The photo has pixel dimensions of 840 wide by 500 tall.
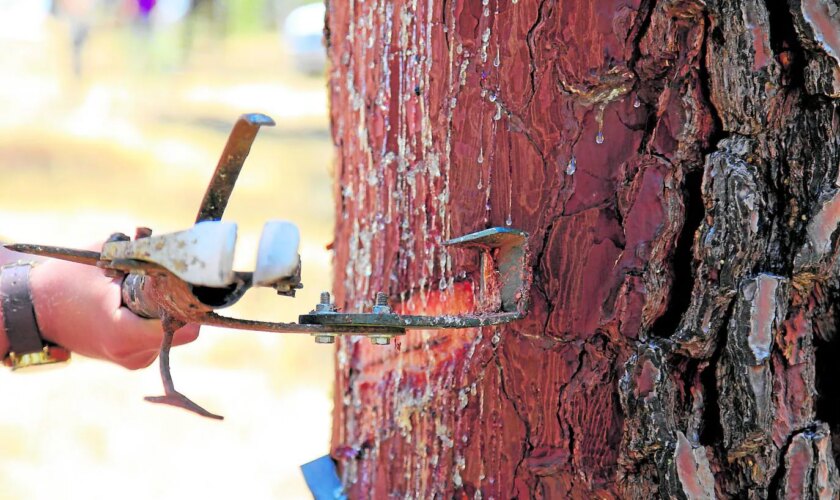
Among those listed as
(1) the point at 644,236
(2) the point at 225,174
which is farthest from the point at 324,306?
(1) the point at 644,236

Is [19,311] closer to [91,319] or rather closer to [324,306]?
[91,319]

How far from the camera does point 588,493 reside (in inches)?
31.6

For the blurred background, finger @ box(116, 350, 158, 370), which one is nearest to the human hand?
finger @ box(116, 350, 158, 370)

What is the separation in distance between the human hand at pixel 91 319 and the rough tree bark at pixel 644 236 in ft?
1.11

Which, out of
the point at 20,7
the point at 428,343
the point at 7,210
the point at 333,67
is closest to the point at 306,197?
the point at 7,210

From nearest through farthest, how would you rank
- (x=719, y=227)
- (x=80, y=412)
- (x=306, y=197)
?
(x=719, y=227)
(x=80, y=412)
(x=306, y=197)

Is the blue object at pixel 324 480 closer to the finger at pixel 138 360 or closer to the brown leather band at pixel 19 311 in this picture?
the finger at pixel 138 360

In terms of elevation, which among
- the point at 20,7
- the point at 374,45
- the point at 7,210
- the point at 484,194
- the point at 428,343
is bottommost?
the point at 428,343

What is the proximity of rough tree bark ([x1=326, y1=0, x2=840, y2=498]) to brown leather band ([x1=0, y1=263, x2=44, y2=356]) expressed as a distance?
1.80 ft

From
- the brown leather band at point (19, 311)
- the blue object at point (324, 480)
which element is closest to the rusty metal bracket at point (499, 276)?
the blue object at point (324, 480)

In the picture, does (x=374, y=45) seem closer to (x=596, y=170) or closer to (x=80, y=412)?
(x=596, y=170)

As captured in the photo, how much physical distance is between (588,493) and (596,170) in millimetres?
299

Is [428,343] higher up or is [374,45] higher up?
[374,45]

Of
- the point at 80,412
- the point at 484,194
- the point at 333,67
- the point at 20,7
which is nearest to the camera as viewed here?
the point at 484,194
